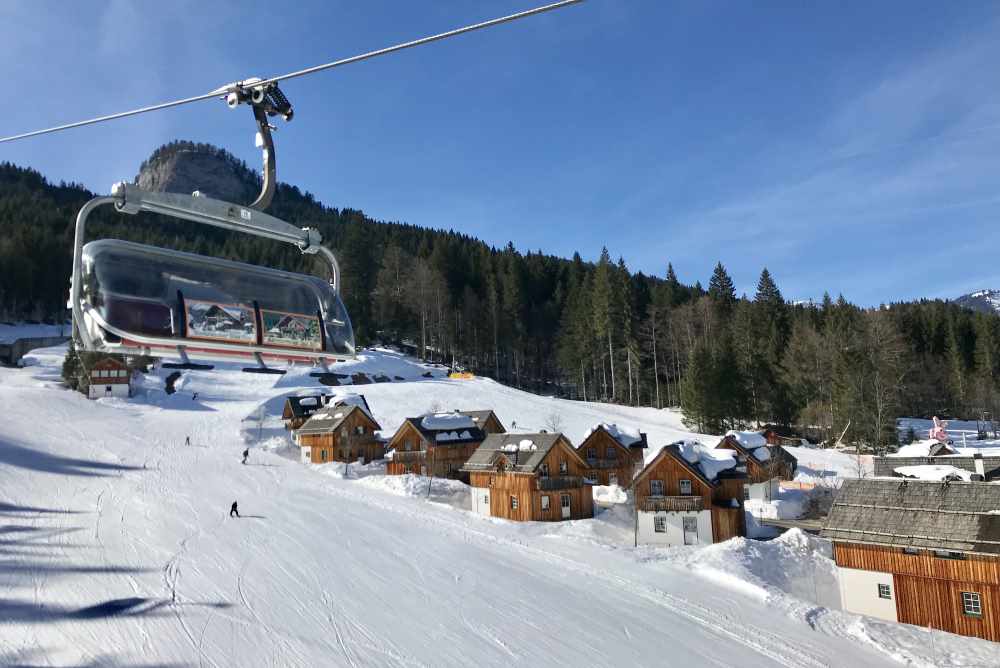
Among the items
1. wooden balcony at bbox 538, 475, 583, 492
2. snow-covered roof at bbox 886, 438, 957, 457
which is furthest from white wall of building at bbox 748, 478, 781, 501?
wooden balcony at bbox 538, 475, 583, 492

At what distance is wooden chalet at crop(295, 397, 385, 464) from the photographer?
44.9 meters

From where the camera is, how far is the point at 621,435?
43594 mm

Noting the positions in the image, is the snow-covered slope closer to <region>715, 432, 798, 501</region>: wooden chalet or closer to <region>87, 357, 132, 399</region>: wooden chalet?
<region>715, 432, 798, 501</region>: wooden chalet

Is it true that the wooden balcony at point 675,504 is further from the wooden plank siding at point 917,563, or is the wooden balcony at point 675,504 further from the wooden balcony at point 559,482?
the wooden plank siding at point 917,563

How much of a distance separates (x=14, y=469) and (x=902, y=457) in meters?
47.2

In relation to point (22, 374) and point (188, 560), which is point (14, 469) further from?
point (22, 374)

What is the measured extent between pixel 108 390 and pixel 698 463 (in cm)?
5202

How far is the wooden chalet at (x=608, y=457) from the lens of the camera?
137 ft

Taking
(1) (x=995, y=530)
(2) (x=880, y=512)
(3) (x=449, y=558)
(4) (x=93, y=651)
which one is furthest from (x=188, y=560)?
(1) (x=995, y=530)

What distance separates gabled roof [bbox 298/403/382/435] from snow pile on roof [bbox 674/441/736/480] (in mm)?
23791

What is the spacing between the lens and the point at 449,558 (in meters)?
24.4

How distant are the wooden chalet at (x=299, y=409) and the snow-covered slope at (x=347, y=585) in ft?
44.6

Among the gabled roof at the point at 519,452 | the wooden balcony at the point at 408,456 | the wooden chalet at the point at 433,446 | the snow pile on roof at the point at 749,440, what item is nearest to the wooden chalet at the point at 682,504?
the gabled roof at the point at 519,452

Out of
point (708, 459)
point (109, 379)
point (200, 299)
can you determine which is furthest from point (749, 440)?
point (109, 379)
